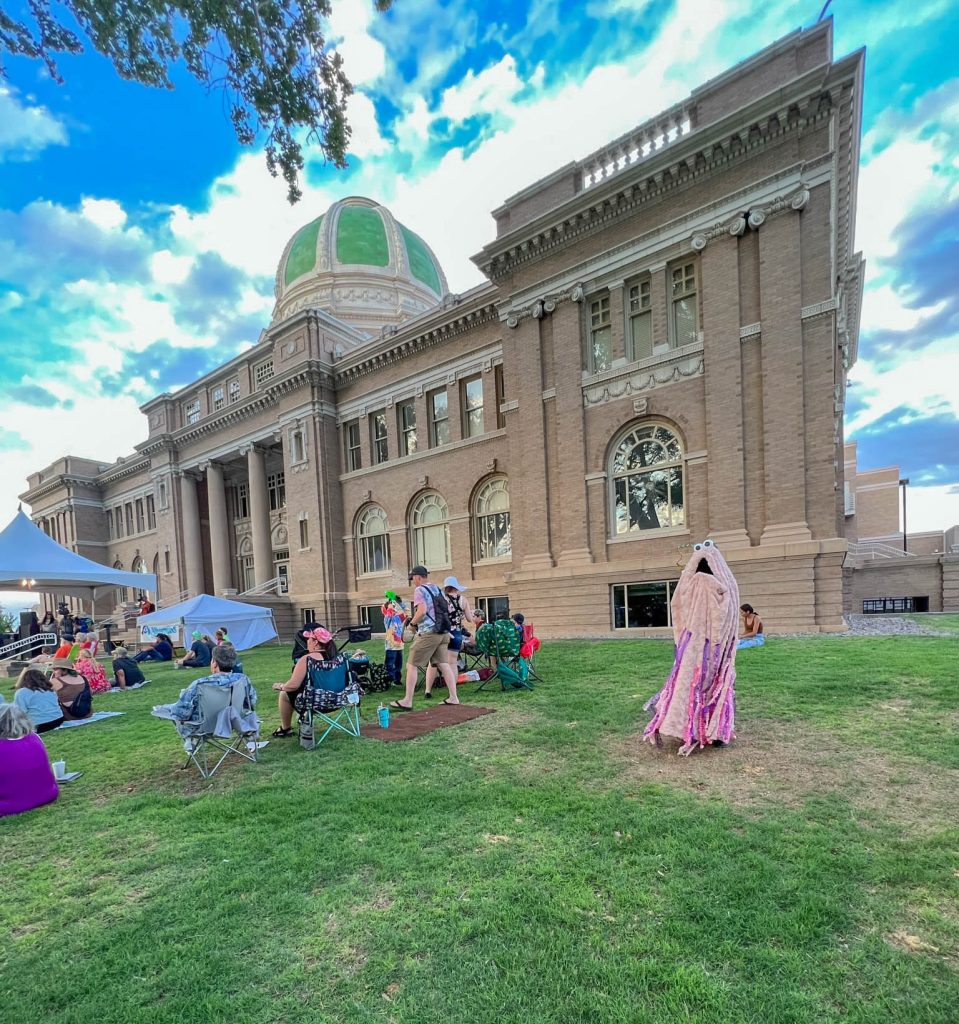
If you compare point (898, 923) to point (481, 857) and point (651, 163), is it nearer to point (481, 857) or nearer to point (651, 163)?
point (481, 857)

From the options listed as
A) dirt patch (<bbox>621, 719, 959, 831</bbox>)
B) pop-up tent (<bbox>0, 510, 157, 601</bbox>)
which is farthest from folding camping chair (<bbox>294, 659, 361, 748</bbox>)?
pop-up tent (<bbox>0, 510, 157, 601</bbox>)

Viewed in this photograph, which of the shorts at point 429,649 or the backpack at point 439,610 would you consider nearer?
the backpack at point 439,610

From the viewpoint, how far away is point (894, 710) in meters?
6.14

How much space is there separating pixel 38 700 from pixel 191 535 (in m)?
27.8

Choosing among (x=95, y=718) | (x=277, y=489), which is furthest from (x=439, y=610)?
(x=277, y=489)

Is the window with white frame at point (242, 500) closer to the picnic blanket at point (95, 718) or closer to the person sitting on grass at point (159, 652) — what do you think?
the person sitting on grass at point (159, 652)

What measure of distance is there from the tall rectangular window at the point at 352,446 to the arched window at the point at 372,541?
2263mm

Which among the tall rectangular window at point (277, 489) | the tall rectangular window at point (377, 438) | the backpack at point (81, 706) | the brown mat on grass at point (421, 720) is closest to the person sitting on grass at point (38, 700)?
the backpack at point (81, 706)

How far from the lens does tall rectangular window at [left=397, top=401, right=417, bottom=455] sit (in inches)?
926

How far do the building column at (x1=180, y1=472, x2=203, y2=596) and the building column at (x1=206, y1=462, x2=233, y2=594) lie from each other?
1.75 meters

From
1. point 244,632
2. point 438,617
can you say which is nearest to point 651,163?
point 438,617

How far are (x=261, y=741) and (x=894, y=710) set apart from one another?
24.6ft

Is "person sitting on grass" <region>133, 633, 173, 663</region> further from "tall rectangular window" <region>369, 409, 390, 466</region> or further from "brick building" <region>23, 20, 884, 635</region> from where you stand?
"tall rectangular window" <region>369, 409, 390, 466</region>

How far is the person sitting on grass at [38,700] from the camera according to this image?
25.0ft
